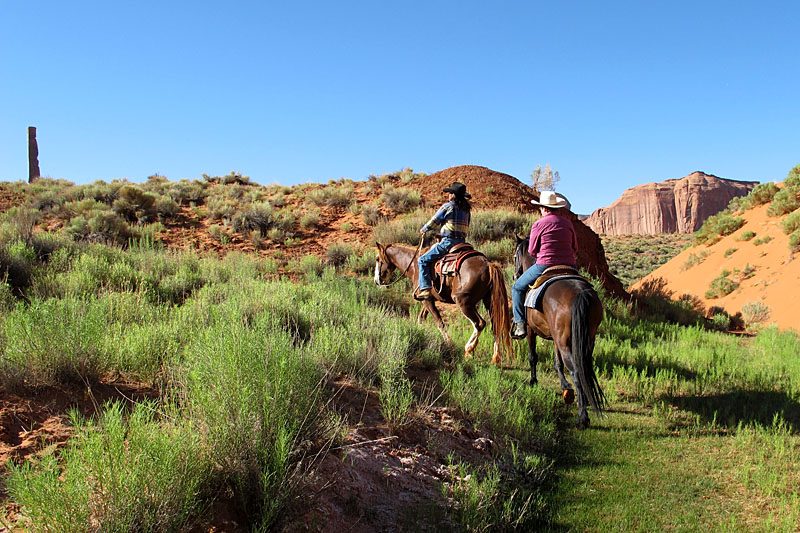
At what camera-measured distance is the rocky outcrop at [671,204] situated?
85750mm

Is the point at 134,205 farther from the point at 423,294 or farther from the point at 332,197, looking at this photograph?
the point at 423,294

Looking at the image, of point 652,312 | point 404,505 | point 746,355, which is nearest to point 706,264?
point 652,312

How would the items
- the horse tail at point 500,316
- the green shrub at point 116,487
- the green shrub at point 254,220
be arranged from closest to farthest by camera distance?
the green shrub at point 116,487, the horse tail at point 500,316, the green shrub at point 254,220

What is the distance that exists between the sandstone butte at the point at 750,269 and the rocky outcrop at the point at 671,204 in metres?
68.8

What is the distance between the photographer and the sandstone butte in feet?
42.7

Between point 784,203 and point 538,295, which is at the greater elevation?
point 784,203

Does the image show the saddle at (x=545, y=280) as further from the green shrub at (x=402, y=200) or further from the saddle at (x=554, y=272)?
the green shrub at (x=402, y=200)

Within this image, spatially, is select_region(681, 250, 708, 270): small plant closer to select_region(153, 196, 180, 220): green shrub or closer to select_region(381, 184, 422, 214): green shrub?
select_region(381, 184, 422, 214): green shrub

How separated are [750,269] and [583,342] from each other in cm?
1453

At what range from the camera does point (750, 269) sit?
15.0 meters

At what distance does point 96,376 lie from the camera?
160 inches

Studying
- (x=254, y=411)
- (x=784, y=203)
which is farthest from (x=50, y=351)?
(x=784, y=203)

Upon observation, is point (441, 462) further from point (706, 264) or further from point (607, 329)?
point (706, 264)

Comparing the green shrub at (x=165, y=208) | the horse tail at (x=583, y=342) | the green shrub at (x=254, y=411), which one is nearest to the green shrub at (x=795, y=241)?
the horse tail at (x=583, y=342)
